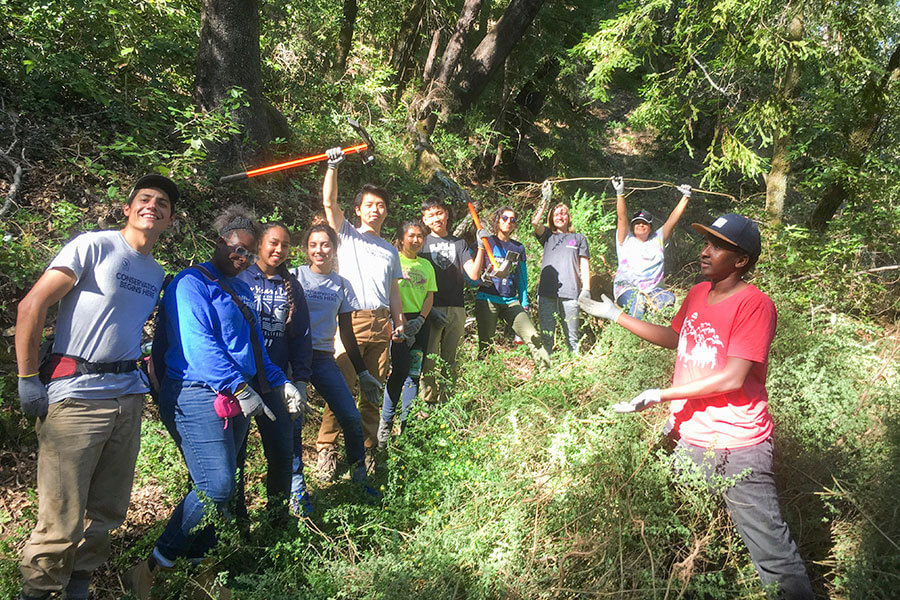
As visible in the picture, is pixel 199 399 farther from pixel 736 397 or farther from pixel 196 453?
pixel 736 397

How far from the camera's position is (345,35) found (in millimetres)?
10930

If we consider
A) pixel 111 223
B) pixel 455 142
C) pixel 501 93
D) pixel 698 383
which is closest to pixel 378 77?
pixel 455 142

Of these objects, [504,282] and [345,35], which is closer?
[504,282]

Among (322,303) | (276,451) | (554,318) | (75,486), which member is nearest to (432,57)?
(554,318)

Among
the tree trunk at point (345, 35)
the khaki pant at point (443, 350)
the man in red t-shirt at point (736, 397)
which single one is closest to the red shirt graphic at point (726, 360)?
the man in red t-shirt at point (736, 397)

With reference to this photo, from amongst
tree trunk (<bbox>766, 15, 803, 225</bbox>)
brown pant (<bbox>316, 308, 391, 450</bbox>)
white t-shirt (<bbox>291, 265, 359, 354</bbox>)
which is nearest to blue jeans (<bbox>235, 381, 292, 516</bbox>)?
white t-shirt (<bbox>291, 265, 359, 354</bbox>)

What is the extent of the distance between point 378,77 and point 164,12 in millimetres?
3374

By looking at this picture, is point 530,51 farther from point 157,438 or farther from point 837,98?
point 157,438

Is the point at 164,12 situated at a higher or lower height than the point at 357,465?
higher

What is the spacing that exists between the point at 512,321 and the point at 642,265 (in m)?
1.49

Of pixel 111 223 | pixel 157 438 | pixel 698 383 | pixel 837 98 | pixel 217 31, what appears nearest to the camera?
pixel 698 383

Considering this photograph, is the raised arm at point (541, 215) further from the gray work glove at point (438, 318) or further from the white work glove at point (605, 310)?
the white work glove at point (605, 310)

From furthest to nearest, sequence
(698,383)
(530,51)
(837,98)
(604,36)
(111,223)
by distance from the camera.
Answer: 1. (530,51)
2. (604,36)
3. (837,98)
4. (111,223)
5. (698,383)

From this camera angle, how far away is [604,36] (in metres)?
8.52
